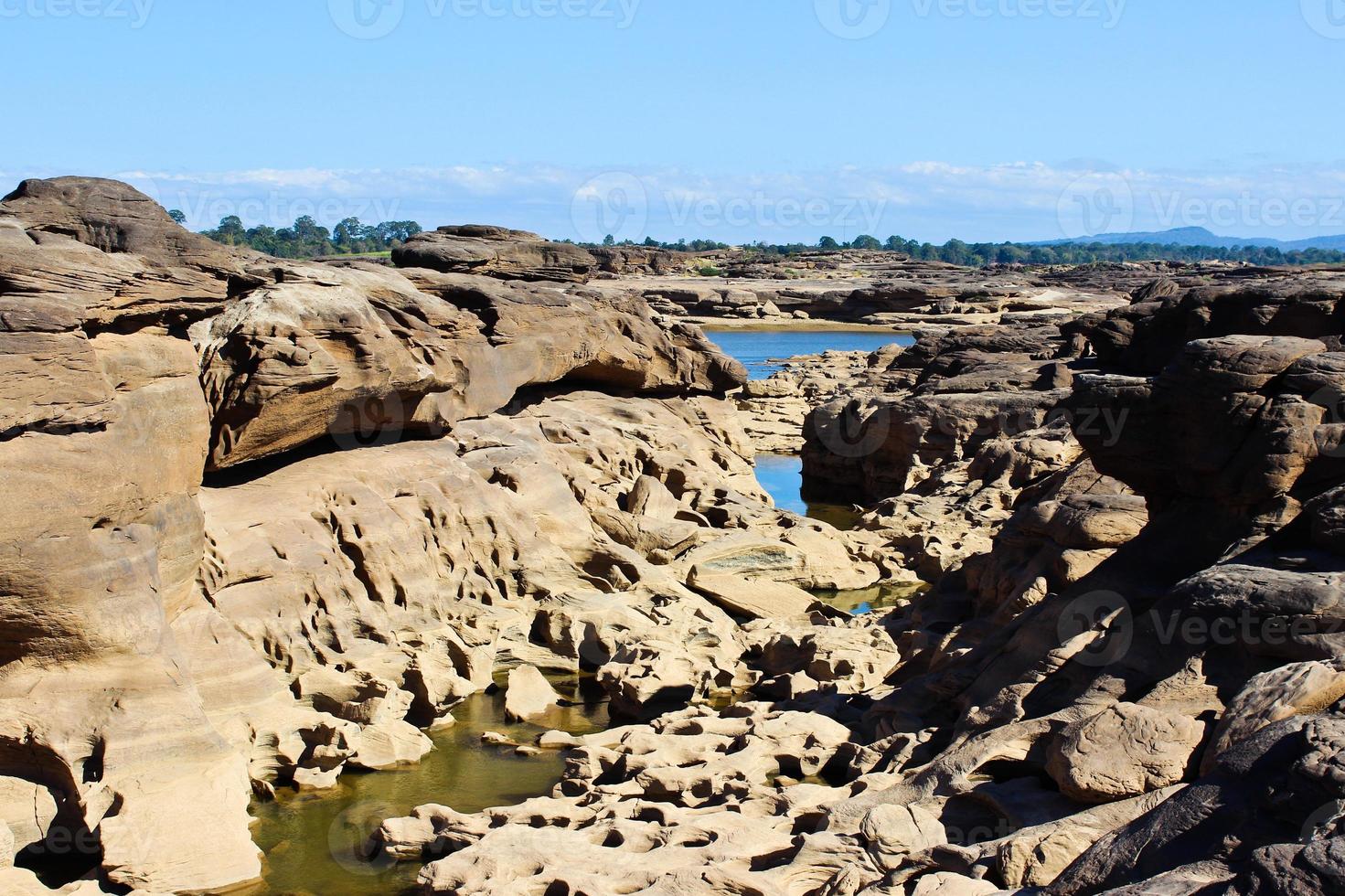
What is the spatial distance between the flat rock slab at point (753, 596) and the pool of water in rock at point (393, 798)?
13.2 ft

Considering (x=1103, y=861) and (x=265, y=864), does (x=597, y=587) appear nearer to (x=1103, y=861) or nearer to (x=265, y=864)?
(x=265, y=864)

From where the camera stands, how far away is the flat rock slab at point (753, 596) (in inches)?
763

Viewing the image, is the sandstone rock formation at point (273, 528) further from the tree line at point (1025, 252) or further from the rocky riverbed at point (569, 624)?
the tree line at point (1025, 252)

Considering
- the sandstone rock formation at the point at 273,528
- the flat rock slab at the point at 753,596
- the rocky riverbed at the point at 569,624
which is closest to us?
the rocky riverbed at the point at 569,624

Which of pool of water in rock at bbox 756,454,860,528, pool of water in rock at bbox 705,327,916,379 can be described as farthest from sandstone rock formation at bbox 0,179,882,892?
pool of water in rock at bbox 705,327,916,379

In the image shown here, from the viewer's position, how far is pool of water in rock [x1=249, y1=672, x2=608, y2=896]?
11.2 m

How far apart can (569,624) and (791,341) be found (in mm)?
54343

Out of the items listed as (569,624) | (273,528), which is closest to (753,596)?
(569,624)

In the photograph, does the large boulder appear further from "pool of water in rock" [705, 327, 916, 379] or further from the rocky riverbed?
"pool of water in rock" [705, 327, 916, 379]

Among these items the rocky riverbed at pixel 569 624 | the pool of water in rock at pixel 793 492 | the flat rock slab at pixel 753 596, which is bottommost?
the pool of water in rock at pixel 793 492

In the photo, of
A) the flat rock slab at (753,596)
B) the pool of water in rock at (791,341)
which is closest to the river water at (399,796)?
the flat rock slab at (753,596)

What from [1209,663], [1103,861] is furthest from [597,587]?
[1103,861]

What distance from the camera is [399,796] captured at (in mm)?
13031

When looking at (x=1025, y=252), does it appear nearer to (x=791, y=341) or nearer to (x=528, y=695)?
(x=791, y=341)
